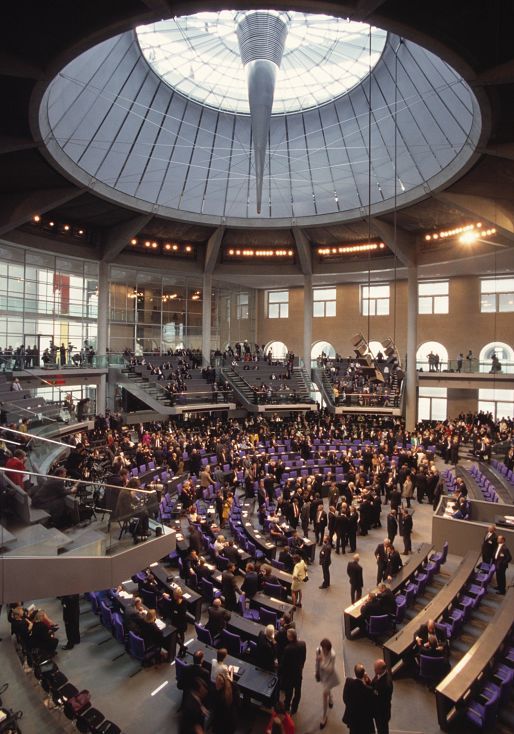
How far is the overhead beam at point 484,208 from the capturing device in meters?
20.9

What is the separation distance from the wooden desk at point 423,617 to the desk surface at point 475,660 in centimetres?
86

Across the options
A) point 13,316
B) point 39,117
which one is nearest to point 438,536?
point 39,117

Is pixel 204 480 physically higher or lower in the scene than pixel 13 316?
lower

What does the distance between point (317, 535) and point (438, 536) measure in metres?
3.34

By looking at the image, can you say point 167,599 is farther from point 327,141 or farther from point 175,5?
point 327,141

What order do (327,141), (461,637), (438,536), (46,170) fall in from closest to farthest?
(461,637) < (438,536) < (46,170) < (327,141)

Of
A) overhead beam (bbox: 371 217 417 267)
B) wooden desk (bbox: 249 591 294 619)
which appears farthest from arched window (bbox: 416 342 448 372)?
wooden desk (bbox: 249 591 294 619)

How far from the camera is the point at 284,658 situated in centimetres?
682

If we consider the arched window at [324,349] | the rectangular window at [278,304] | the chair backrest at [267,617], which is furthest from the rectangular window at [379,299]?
the chair backrest at [267,617]

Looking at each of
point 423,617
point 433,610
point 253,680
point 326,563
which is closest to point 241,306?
Result: point 326,563

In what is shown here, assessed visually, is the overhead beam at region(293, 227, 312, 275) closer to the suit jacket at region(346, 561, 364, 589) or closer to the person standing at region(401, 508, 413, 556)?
the person standing at region(401, 508, 413, 556)

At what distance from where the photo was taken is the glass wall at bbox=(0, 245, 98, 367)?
83.9 ft

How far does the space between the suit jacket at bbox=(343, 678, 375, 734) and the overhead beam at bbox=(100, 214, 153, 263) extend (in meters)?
24.7

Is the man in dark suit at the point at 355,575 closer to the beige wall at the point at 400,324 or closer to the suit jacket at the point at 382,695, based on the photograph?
the suit jacket at the point at 382,695
